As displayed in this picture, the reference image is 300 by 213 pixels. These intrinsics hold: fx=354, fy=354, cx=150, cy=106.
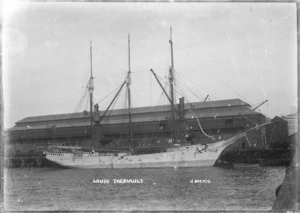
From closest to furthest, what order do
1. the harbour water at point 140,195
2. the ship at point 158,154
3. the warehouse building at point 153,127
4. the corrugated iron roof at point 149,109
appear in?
the harbour water at point 140,195, the corrugated iron roof at point 149,109, the warehouse building at point 153,127, the ship at point 158,154

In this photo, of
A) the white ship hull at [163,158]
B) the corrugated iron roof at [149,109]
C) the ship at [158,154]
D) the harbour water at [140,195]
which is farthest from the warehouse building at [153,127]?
the harbour water at [140,195]

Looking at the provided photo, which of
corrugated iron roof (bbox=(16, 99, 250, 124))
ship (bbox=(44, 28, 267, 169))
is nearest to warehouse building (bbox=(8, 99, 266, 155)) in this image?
corrugated iron roof (bbox=(16, 99, 250, 124))

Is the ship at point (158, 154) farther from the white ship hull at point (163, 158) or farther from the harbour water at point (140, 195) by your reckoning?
the harbour water at point (140, 195)

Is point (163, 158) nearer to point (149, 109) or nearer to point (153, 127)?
point (153, 127)

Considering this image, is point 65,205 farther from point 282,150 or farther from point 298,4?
point 282,150

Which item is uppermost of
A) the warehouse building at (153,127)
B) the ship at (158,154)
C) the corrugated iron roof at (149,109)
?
the corrugated iron roof at (149,109)

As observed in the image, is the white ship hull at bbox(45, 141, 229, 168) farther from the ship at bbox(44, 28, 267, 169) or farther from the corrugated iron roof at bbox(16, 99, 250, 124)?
the corrugated iron roof at bbox(16, 99, 250, 124)

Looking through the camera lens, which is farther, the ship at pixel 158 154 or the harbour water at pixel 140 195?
the ship at pixel 158 154

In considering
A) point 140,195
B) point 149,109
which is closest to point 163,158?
point 149,109

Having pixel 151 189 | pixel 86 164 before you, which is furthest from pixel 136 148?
pixel 151 189
